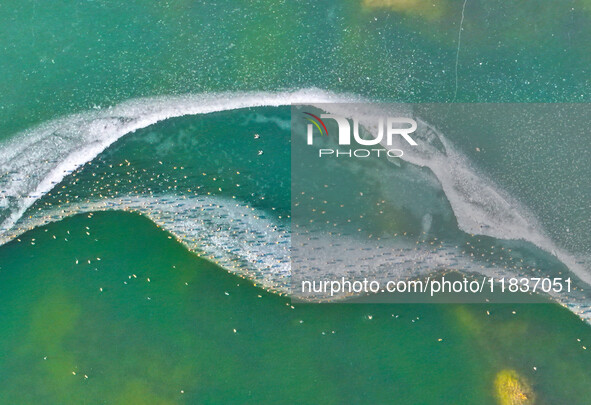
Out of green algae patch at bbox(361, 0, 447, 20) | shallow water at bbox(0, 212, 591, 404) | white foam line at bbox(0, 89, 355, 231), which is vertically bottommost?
shallow water at bbox(0, 212, 591, 404)

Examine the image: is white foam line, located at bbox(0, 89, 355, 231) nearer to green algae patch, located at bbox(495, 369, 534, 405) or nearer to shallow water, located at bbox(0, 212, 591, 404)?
shallow water, located at bbox(0, 212, 591, 404)

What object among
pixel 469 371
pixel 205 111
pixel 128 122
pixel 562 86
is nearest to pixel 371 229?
pixel 469 371

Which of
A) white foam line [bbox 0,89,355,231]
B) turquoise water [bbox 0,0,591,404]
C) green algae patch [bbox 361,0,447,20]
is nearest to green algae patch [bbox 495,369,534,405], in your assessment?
turquoise water [bbox 0,0,591,404]

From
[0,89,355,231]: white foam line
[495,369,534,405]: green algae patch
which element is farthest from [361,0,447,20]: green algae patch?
[495,369,534,405]: green algae patch

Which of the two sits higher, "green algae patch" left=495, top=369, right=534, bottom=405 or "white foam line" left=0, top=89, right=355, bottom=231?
"white foam line" left=0, top=89, right=355, bottom=231

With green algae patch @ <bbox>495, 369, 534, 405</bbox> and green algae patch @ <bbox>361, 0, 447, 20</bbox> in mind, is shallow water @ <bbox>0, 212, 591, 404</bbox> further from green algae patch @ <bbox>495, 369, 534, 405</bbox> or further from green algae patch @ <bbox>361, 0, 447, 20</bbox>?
green algae patch @ <bbox>361, 0, 447, 20</bbox>

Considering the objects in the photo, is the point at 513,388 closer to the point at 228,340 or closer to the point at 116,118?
the point at 228,340

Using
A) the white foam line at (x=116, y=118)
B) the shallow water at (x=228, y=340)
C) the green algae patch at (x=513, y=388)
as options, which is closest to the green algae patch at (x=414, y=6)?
the white foam line at (x=116, y=118)

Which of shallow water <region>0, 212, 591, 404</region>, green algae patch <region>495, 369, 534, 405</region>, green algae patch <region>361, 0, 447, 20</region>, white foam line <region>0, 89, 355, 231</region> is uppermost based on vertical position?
green algae patch <region>361, 0, 447, 20</region>
